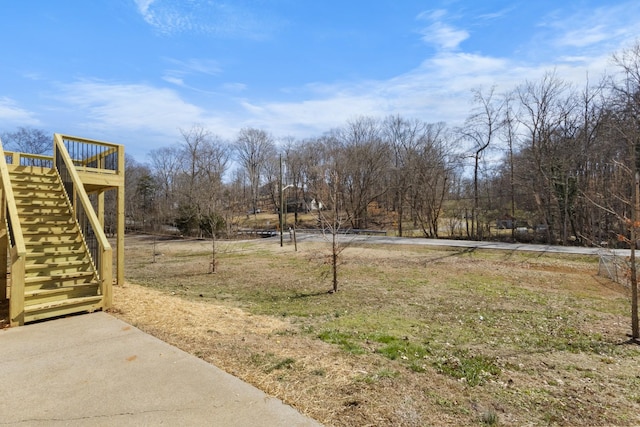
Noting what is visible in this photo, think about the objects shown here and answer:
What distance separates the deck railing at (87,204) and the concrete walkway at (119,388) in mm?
1394

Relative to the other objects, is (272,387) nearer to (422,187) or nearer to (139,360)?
(139,360)

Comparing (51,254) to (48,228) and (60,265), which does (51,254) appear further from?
(48,228)

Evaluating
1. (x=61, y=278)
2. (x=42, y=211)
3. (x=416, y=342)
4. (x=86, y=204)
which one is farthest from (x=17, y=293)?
(x=416, y=342)

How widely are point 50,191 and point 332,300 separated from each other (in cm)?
605

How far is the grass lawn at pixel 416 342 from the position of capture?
2809 mm

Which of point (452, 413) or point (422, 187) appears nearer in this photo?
point (452, 413)

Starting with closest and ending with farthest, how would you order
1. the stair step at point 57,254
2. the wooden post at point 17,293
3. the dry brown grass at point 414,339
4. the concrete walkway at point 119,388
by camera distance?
the concrete walkway at point 119,388
the dry brown grass at point 414,339
the wooden post at point 17,293
the stair step at point 57,254

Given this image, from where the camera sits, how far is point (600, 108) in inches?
779

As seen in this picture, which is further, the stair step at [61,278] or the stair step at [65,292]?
the stair step at [61,278]

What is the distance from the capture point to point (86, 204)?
5.75 meters

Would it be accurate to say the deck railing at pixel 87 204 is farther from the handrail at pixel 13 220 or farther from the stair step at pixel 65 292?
the handrail at pixel 13 220

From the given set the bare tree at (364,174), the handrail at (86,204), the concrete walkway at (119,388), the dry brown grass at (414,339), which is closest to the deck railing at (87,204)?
the handrail at (86,204)

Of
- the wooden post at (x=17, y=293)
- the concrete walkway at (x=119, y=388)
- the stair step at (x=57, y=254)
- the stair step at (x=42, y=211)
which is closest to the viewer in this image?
the concrete walkway at (x=119, y=388)

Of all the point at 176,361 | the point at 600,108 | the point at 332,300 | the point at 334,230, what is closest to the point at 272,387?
the point at 176,361
